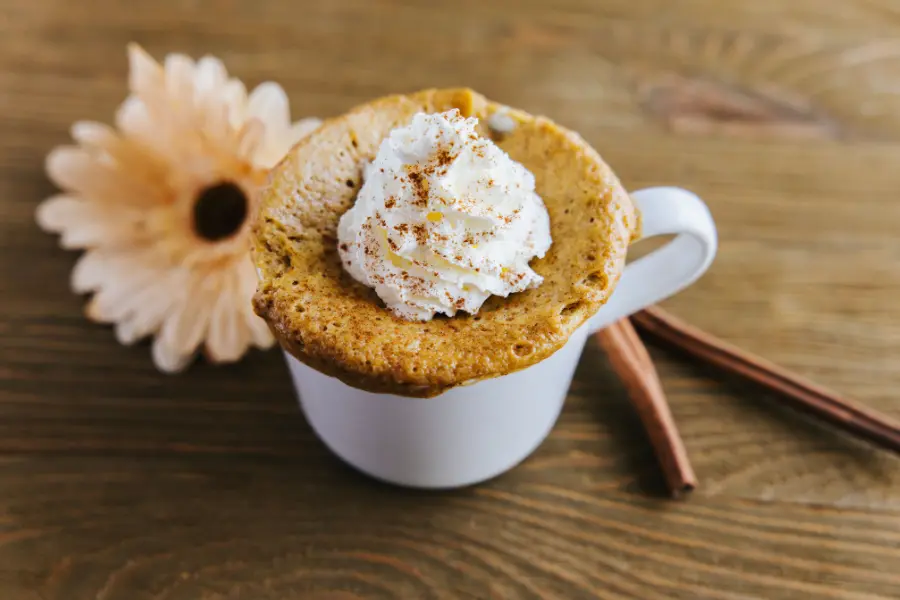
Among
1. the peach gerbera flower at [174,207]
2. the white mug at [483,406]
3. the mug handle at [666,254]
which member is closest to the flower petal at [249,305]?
the peach gerbera flower at [174,207]

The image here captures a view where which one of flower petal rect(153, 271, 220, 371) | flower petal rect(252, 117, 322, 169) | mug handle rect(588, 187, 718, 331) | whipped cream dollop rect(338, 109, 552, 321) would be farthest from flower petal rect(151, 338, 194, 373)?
A: mug handle rect(588, 187, 718, 331)

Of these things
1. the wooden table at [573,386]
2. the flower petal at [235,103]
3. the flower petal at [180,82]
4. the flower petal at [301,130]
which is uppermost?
the flower petal at [180,82]

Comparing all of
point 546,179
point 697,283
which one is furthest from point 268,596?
point 697,283

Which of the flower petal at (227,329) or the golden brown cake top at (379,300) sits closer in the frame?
the golden brown cake top at (379,300)

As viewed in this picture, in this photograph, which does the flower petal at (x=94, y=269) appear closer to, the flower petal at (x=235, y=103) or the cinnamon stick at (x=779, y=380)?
the flower petal at (x=235, y=103)

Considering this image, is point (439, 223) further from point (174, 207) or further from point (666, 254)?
point (174, 207)

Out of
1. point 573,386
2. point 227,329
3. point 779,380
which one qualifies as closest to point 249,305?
point 227,329
